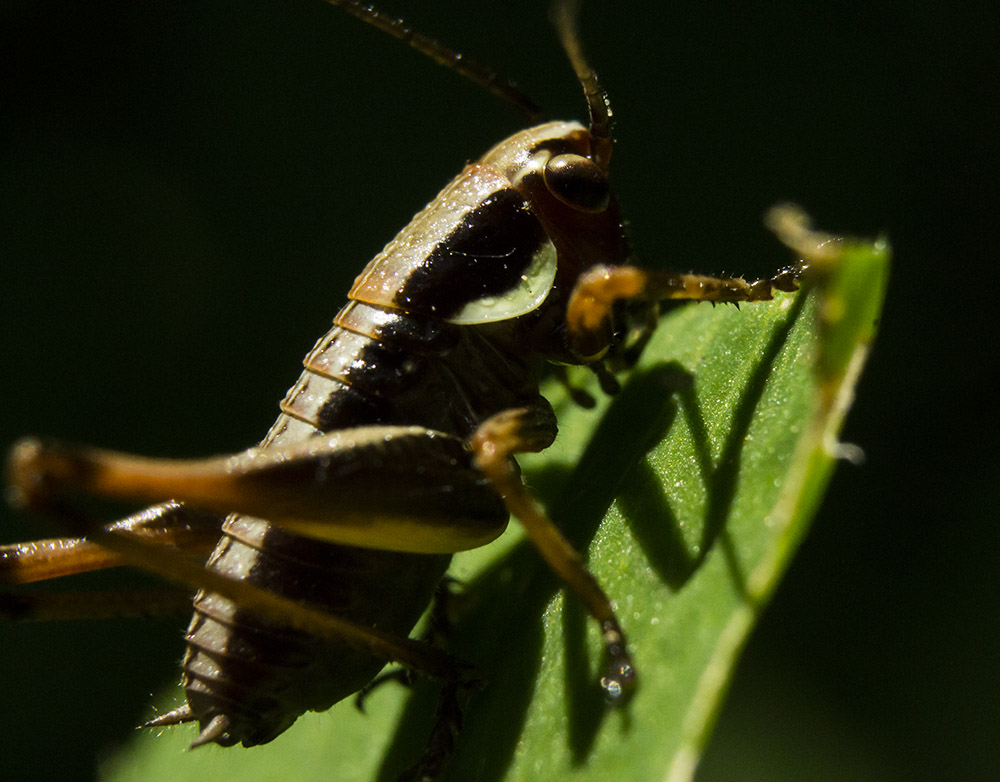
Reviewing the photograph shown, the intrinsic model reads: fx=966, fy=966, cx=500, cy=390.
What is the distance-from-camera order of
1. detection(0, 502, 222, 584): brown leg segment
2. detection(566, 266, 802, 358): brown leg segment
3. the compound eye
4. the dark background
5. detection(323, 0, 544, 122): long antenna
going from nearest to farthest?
detection(566, 266, 802, 358): brown leg segment, detection(0, 502, 222, 584): brown leg segment, the compound eye, detection(323, 0, 544, 122): long antenna, the dark background

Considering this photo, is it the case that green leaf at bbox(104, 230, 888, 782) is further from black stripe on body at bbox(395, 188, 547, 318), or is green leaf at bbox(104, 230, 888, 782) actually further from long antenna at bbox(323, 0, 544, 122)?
long antenna at bbox(323, 0, 544, 122)

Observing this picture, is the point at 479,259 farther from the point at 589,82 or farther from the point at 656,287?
the point at 589,82

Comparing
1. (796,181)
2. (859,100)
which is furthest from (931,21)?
(796,181)

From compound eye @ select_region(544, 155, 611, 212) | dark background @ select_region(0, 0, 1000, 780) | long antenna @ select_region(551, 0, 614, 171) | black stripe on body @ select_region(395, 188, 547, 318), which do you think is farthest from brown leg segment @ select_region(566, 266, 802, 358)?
dark background @ select_region(0, 0, 1000, 780)

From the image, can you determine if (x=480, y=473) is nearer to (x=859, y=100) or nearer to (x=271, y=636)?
(x=271, y=636)

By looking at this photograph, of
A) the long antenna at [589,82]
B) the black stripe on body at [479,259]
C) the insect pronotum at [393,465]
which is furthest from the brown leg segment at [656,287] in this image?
the long antenna at [589,82]

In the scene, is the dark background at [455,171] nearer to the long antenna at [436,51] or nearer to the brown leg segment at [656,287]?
the long antenna at [436,51]
